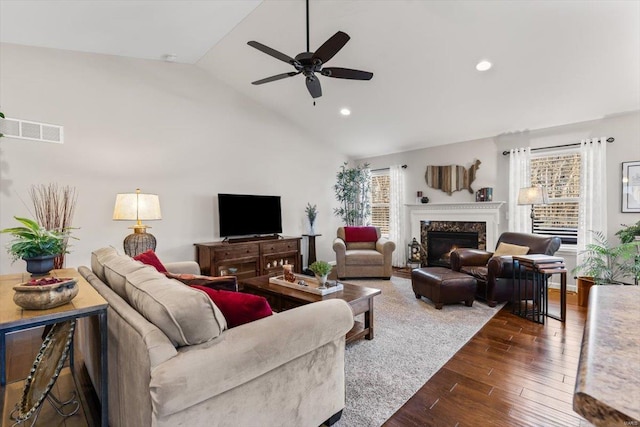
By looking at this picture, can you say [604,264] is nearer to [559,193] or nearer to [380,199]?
[559,193]

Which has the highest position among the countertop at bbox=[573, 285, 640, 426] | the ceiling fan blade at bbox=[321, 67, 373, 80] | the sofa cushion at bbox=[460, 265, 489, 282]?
the ceiling fan blade at bbox=[321, 67, 373, 80]

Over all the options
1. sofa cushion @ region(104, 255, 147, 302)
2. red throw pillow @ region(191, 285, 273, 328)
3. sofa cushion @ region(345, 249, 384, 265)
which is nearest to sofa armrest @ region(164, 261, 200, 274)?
sofa cushion @ region(104, 255, 147, 302)

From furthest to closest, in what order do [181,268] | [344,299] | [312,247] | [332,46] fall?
[312,247] < [181,268] < [344,299] < [332,46]

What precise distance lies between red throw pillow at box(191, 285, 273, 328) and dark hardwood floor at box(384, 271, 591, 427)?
1019mm

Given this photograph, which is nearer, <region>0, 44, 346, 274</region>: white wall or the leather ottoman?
<region>0, 44, 346, 274</region>: white wall

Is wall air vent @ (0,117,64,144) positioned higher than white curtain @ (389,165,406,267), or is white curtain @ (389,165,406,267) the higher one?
wall air vent @ (0,117,64,144)

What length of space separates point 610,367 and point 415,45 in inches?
152

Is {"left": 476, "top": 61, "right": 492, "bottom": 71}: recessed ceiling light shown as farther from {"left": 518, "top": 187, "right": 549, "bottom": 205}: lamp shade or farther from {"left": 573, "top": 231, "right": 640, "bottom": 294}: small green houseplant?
{"left": 573, "top": 231, "right": 640, "bottom": 294}: small green houseplant

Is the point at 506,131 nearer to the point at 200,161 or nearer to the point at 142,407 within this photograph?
the point at 200,161

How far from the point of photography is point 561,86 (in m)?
3.82

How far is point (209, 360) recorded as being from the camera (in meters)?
1.22

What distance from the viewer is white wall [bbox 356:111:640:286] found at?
4.13 meters

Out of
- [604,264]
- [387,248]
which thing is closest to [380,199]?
[387,248]

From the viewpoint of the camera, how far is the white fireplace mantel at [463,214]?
5.16m
